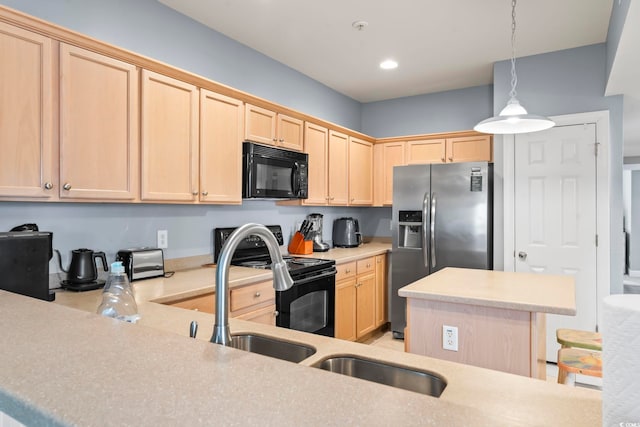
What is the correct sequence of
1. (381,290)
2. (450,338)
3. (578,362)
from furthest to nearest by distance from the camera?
(381,290) → (450,338) → (578,362)

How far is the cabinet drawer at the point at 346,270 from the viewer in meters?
3.49

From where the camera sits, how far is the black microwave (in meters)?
2.96

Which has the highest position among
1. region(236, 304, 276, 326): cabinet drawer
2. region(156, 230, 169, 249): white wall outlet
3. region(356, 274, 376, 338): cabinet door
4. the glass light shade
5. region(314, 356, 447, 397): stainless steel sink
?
the glass light shade

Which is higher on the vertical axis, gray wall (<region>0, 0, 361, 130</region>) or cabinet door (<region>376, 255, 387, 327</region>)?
gray wall (<region>0, 0, 361, 130</region>)

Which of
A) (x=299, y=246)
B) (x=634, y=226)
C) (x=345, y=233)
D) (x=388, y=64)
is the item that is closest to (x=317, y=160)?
(x=299, y=246)

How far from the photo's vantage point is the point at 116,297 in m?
1.34

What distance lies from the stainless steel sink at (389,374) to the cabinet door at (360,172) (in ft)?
10.7

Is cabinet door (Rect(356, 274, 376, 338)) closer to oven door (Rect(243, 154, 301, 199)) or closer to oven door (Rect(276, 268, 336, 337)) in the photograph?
oven door (Rect(276, 268, 336, 337))

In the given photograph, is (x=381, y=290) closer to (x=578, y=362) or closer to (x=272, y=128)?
(x=272, y=128)

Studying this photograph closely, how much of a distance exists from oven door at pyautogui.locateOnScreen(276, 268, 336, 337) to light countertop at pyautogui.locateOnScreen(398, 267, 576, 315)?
99cm

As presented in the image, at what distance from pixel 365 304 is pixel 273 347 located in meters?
2.72

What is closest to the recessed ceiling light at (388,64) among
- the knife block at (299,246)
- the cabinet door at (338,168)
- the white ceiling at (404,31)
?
the white ceiling at (404,31)

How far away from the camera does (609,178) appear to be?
330 cm

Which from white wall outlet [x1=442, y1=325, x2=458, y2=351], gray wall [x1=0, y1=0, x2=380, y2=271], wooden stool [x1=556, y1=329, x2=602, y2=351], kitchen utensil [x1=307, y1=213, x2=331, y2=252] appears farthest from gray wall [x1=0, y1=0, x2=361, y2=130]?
wooden stool [x1=556, y1=329, x2=602, y2=351]
